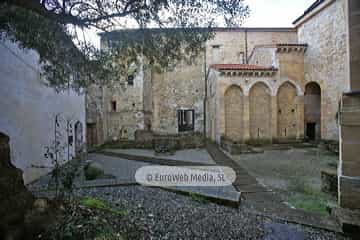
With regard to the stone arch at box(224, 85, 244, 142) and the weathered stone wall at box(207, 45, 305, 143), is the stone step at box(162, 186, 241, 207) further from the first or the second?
the stone arch at box(224, 85, 244, 142)

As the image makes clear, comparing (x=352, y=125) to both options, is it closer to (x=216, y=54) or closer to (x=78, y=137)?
(x=78, y=137)

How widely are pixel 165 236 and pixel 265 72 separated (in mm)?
14665

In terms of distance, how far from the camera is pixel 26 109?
5785mm

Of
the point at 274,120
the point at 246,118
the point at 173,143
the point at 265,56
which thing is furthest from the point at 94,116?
the point at 265,56

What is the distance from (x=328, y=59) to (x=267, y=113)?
16.9ft

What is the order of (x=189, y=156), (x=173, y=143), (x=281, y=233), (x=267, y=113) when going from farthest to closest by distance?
1. (x=267, y=113)
2. (x=173, y=143)
3. (x=189, y=156)
4. (x=281, y=233)

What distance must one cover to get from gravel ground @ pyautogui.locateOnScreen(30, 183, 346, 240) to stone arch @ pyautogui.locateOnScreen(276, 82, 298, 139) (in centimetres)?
1316

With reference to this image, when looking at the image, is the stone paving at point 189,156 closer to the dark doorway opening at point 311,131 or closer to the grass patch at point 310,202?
the grass patch at point 310,202

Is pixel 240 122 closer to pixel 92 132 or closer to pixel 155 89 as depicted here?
pixel 155 89

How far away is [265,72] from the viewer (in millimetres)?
14820

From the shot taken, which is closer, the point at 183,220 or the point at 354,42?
the point at 183,220

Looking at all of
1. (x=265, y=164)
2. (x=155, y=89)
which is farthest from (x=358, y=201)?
(x=155, y=89)

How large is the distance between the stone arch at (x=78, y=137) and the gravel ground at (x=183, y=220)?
7212 mm

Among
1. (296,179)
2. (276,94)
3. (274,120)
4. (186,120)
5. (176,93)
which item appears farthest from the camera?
(186,120)
